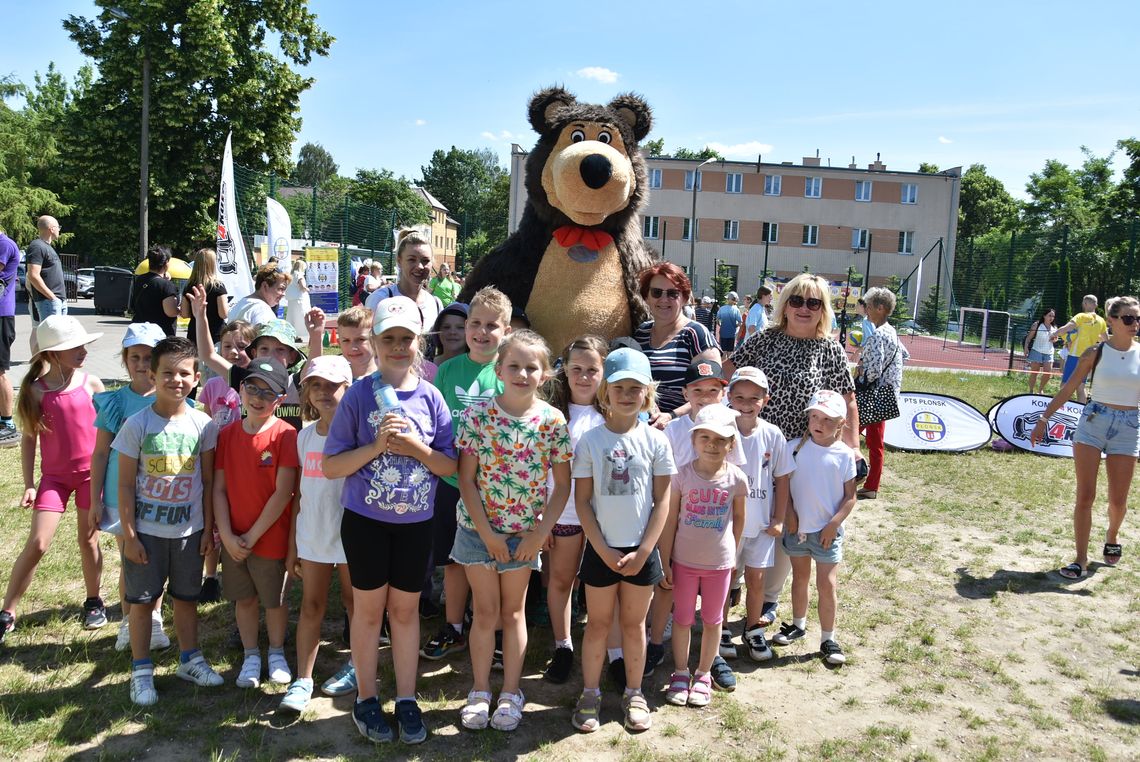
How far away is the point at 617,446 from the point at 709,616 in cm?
97

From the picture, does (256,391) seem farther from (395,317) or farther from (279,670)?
(279,670)

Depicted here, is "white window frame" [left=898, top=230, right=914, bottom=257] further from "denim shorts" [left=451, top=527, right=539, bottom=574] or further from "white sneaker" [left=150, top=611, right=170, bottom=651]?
"white sneaker" [left=150, top=611, right=170, bottom=651]

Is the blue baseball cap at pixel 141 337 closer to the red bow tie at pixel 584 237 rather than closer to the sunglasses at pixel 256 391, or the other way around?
the sunglasses at pixel 256 391

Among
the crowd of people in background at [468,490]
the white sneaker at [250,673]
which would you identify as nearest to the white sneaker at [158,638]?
the crowd of people in background at [468,490]

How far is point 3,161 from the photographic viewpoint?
34469 mm

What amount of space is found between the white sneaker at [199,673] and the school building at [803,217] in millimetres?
39788

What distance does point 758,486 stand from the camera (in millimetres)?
3760

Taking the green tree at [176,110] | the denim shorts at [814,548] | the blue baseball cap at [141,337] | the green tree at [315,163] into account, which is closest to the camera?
the blue baseball cap at [141,337]

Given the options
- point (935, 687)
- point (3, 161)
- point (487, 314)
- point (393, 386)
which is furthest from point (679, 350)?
point (3, 161)

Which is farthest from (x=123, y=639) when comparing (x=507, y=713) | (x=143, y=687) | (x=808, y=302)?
(x=808, y=302)

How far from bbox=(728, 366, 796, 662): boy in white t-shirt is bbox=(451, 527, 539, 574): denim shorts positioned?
116cm

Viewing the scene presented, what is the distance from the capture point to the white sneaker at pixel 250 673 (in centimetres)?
339

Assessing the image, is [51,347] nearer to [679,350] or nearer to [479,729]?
[479,729]

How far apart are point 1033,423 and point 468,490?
27.7 ft
